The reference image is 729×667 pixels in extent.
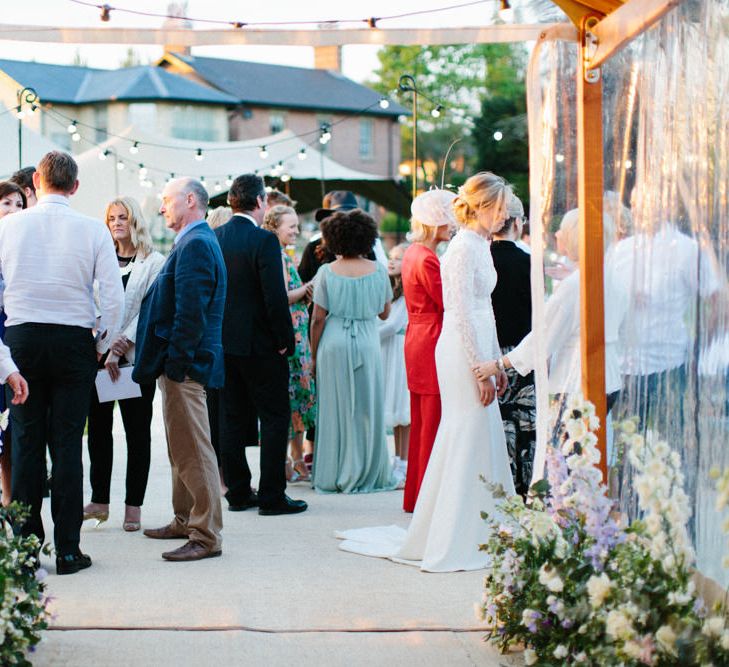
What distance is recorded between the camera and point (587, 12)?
4441 millimetres

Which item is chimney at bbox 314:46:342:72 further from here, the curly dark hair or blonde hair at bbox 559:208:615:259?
blonde hair at bbox 559:208:615:259

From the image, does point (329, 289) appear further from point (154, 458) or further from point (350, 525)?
point (154, 458)

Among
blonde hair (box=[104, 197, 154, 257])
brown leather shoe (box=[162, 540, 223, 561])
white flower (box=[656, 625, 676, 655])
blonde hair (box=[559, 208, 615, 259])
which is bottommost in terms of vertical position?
brown leather shoe (box=[162, 540, 223, 561])

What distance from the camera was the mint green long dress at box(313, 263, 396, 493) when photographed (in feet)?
27.0

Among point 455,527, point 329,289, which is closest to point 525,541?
point 455,527

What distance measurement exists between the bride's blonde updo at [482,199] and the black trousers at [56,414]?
198 cm

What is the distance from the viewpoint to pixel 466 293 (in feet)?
19.3

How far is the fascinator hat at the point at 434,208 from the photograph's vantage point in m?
6.79

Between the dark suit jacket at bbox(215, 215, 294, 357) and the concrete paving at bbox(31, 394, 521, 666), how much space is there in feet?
3.80

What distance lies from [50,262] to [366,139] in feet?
190

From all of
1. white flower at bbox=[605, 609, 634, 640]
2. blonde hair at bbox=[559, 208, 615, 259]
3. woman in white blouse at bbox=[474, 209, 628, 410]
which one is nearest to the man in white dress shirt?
woman in white blouse at bbox=[474, 209, 628, 410]

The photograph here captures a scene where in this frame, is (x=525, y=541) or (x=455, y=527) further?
(x=455, y=527)

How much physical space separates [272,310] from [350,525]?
4.62 feet

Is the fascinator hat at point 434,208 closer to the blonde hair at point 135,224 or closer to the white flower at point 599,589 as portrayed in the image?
the blonde hair at point 135,224
